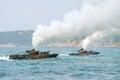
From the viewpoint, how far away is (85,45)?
150125mm

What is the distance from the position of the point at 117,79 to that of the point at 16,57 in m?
61.3

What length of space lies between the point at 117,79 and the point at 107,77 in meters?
3.57

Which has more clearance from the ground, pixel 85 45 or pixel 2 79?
pixel 85 45

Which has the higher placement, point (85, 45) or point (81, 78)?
point (85, 45)

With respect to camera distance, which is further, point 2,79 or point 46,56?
point 46,56

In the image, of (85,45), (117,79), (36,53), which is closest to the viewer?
(117,79)

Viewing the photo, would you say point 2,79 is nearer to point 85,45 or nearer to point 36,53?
point 36,53

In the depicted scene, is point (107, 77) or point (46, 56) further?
point (46, 56)

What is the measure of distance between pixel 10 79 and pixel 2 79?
1.40m

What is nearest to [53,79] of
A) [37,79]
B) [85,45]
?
[37,79]

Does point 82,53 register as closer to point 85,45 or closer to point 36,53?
point 85,45

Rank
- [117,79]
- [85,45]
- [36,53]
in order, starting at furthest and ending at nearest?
[85,45]
[36,53]
[117,79]

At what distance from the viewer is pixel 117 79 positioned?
63000 millimetres

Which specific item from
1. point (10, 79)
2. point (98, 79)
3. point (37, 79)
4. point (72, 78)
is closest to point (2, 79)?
point (10, 79)
